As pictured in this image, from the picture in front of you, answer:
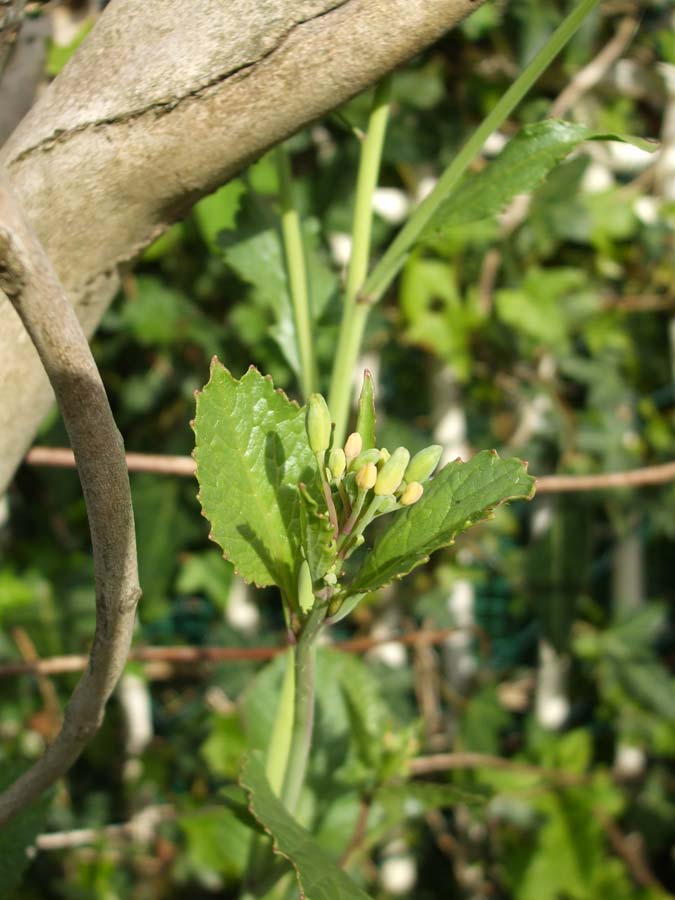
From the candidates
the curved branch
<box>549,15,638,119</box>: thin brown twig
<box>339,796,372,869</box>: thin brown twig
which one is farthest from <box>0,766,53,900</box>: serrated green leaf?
<box>549,15,638,119</box>: thin brown twig

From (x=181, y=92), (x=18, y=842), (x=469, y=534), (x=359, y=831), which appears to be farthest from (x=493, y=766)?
(x=181, y=92)

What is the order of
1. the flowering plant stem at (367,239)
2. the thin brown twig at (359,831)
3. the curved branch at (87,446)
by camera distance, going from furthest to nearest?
the thin brown twig at (359,831), the flowering plant stem at (367,239), the curved branch at (87,446)

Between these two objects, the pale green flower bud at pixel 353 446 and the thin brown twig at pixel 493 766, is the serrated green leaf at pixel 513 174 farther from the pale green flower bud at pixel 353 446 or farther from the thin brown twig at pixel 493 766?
the thin brown twig at pixel 493 766

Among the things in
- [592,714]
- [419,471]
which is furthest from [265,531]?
[592,714]

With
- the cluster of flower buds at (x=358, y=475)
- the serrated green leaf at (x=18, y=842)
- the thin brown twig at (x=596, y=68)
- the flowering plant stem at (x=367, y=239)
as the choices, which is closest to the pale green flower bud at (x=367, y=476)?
the cluster of flower buds at (x=358, y=475)

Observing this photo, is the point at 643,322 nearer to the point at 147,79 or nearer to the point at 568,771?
the point at 568,771

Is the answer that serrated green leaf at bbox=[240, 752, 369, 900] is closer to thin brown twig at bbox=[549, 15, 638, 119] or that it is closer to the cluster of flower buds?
the cluster of flower buds
